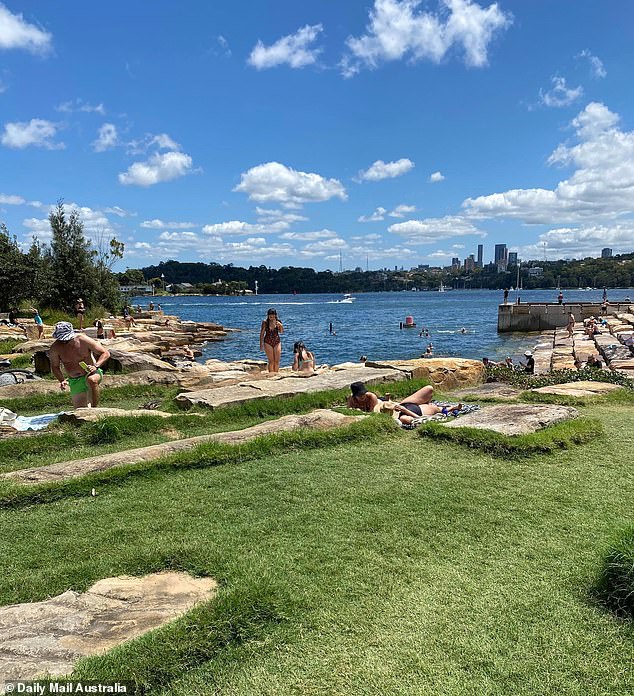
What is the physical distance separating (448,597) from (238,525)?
6.38ft

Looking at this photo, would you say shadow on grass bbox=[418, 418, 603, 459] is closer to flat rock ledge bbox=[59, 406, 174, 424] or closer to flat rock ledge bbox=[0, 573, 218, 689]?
flat rock ledge bbox=[0, 573, 218, 689]

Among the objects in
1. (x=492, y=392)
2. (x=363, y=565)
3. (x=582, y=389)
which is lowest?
(x=492, y=392)

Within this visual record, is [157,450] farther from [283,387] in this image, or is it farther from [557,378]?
[557,378]

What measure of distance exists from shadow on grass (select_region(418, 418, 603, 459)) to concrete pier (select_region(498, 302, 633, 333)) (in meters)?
44.5

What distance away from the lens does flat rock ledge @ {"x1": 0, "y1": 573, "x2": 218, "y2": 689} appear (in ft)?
9.17

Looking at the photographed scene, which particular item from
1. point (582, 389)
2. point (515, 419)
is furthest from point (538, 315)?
point (515, 419)

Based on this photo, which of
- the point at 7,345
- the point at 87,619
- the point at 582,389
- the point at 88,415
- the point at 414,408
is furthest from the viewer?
the point at 7,345

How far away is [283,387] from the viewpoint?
35.3 ft

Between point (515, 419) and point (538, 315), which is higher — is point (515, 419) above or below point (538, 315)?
above

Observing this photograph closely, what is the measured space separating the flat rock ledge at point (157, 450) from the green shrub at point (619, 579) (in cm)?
442

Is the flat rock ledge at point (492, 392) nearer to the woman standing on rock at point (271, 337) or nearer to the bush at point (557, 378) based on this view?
the bush at point (557, 378)

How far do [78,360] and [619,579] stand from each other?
8233 mm

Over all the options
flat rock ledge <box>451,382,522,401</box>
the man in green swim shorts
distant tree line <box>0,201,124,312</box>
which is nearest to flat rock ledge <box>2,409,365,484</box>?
the man in green swim shorts

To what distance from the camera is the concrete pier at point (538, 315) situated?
49.4m
